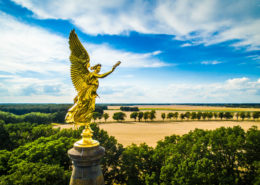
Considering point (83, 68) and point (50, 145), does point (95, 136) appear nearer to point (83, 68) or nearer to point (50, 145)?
point (50, 145)

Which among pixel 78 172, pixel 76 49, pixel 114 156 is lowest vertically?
pixel 114 156

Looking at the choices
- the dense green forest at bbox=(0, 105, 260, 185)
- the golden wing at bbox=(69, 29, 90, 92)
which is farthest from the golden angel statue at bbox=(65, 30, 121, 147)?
the dense green forest at bbox=(0, 105, 260, 185)

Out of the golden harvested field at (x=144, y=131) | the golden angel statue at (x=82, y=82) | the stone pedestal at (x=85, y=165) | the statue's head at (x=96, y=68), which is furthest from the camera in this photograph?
the golden harvested field at (x=144, y=131)

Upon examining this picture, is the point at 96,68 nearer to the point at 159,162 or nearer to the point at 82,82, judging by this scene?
the point at 82,82

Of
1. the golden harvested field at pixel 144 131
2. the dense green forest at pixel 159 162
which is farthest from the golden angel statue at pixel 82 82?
the golden harvested field at pixel 144 131

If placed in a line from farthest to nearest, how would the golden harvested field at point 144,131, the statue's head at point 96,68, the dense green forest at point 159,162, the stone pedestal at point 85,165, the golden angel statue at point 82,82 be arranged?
the golden harvested field at point 144,131 → the dense green forest at point 159,162 → the statue's head at point 96,68 → the golden angel statue at point 82,82 → the stone pedestal at point 85,165

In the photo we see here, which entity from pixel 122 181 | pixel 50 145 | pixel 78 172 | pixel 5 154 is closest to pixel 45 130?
pixel 5 154

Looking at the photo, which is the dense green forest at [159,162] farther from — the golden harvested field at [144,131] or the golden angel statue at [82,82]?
the golden harvested field at [144,131]
